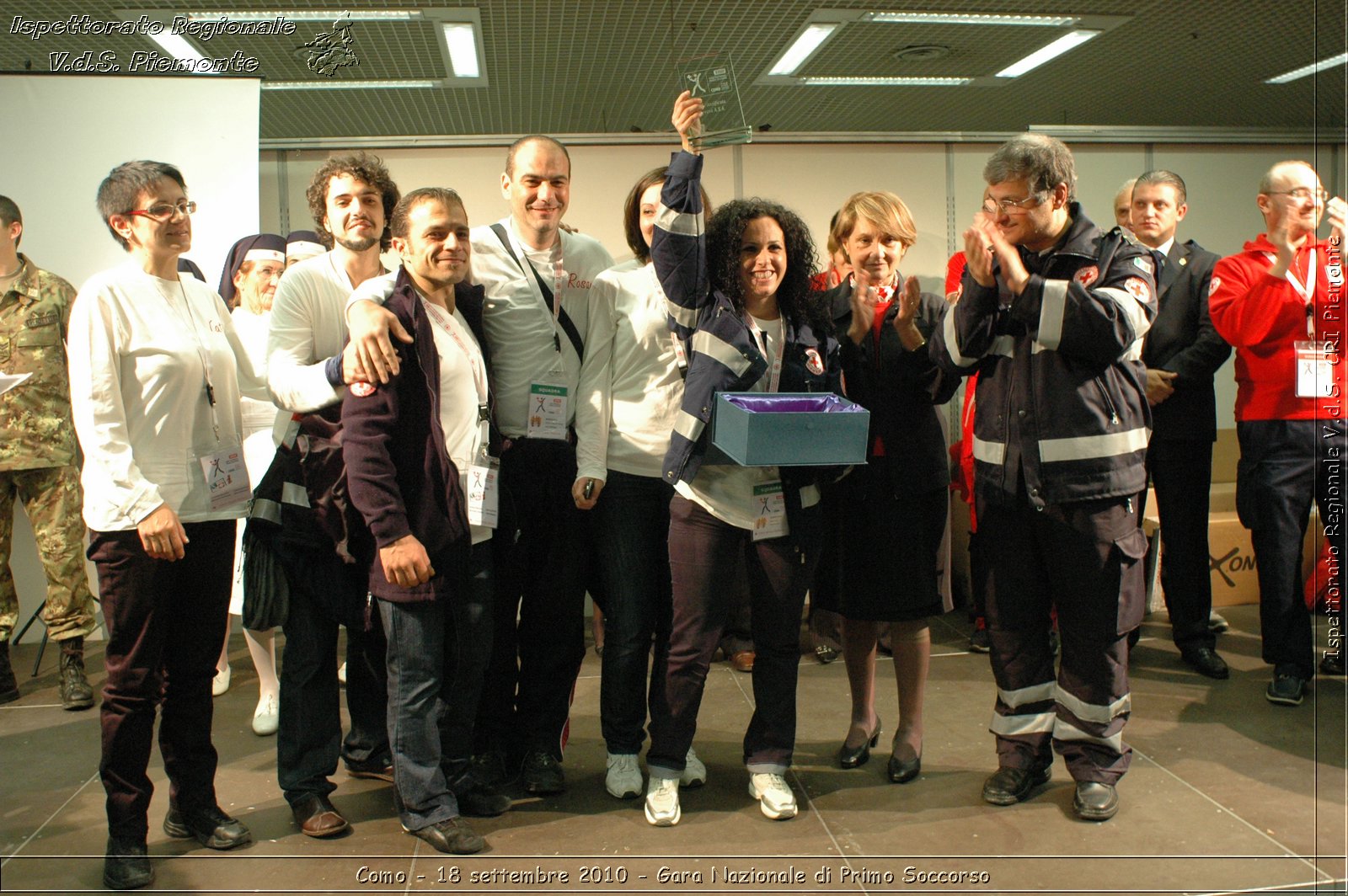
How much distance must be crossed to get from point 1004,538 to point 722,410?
2.92 ft

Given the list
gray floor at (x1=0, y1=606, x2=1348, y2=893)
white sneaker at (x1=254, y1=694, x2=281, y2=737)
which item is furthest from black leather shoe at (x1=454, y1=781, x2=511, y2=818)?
white sneaker at (x1=254, y1=694, x2=281, y2=737)

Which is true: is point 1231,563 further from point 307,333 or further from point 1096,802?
point 307,333

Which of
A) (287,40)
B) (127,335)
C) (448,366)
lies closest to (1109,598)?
(448,366)

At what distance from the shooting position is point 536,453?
2.63 m

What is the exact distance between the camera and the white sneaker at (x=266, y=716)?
334 cm

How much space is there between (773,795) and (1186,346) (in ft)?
8.01

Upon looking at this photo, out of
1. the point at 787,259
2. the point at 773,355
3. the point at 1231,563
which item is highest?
the point at 787,259

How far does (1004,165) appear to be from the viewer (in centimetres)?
245

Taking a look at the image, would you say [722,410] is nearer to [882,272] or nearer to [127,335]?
[882,272]

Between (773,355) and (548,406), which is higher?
(773,355)

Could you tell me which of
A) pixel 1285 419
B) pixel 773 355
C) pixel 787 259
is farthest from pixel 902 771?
pixel 1285 419

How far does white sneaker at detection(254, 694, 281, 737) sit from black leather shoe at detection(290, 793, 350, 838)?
2.65ft

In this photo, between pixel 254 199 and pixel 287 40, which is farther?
pixel 287 40

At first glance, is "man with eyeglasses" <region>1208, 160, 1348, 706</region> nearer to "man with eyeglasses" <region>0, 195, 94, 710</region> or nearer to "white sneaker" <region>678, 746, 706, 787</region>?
"white sneaker" <region>678, 746, 706, 787</region>
